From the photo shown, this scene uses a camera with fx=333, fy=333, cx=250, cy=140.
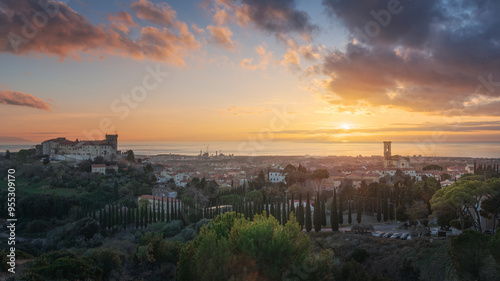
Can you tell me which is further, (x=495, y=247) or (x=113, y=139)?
(x=113, y=139)

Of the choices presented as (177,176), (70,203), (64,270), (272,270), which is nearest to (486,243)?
(272,270)

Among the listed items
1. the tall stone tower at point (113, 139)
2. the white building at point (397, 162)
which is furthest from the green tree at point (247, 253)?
the white building at point (397, 162)

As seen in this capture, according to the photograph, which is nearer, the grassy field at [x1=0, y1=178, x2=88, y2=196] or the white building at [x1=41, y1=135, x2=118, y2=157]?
Result: the grassy field at [x1=0, y1=178, x2=88, y2=196]

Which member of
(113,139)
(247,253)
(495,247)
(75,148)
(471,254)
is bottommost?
(471,254)

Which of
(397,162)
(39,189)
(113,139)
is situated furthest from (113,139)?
(397,162)

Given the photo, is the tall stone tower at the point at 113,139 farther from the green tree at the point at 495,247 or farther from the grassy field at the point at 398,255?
the green tree at the point at 495,247

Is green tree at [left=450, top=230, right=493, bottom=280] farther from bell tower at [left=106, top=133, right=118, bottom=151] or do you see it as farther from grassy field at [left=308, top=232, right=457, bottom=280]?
bell tower at [left=106, top=133, right=118, bottom=151]

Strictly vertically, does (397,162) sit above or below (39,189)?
above

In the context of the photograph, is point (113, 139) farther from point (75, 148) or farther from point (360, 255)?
point (360, 255)

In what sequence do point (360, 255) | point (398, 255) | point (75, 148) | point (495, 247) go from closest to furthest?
point (495, 247) → point (398, 255) → point (360, 255) → point (75, 148)

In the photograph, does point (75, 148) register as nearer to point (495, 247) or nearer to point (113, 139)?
point (113, 139)

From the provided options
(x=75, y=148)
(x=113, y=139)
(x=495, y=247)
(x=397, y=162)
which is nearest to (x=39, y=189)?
(x=75, y=148)

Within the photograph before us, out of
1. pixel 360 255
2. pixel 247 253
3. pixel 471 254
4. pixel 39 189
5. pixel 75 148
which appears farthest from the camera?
pixel 75 148

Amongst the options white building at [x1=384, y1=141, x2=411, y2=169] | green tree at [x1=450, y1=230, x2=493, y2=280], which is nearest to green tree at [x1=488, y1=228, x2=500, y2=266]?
green tree at [x1=450, y1=230, x2=493, y2=280]
